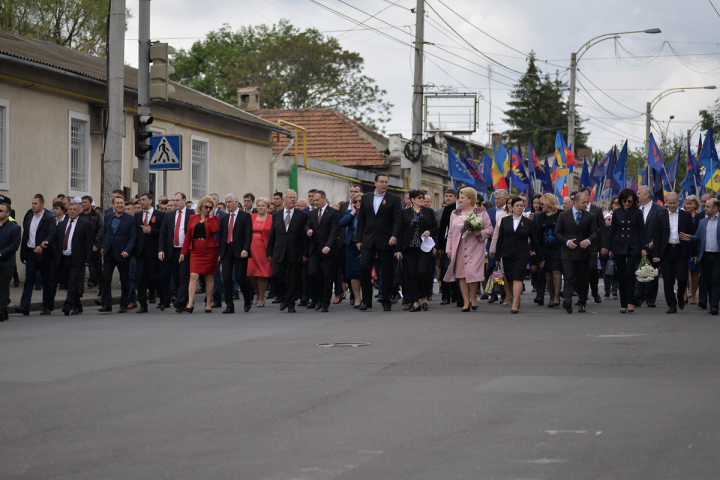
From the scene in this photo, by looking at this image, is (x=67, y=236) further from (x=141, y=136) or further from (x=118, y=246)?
(x=141, y=136)

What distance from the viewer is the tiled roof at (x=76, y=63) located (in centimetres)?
2130

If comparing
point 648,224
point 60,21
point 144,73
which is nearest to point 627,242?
point 648,224

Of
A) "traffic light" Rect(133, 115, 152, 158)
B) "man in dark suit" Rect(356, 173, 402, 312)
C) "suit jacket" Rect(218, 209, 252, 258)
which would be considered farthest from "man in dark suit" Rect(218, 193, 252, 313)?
"traffic light" Rect(133, 115, 152, 158)

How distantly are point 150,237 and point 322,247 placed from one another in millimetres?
2943

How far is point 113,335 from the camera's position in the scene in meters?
11.9

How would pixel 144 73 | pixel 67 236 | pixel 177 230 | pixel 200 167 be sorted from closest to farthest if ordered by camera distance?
pixel 67 236, pixel 177 230, pixel 144 73, pixel 200 167

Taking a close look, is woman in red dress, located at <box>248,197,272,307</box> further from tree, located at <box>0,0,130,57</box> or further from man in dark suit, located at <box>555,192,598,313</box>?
tree, located at <box>0,0,130,57</box>

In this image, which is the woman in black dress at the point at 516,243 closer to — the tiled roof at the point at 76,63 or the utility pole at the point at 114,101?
the utility pole at the point at 114,101

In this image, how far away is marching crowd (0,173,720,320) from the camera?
15078mm

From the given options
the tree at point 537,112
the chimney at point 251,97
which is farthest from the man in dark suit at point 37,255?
the tree at point 537,112

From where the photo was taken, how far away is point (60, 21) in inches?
1957

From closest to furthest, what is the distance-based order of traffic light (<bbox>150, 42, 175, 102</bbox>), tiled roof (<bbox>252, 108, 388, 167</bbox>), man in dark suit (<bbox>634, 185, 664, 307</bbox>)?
1. man in dark suit (<bbox>634, 185, 664, 307</bbox>)
2. traffic light (<bbox>150, 42, 175, 102</bbox>)
3. tiled roof (<bbox>252, 108, 388, 167</bbox>)

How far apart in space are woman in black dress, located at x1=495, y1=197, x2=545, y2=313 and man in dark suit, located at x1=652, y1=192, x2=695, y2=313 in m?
1.89

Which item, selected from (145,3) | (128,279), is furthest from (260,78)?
(128,279)
